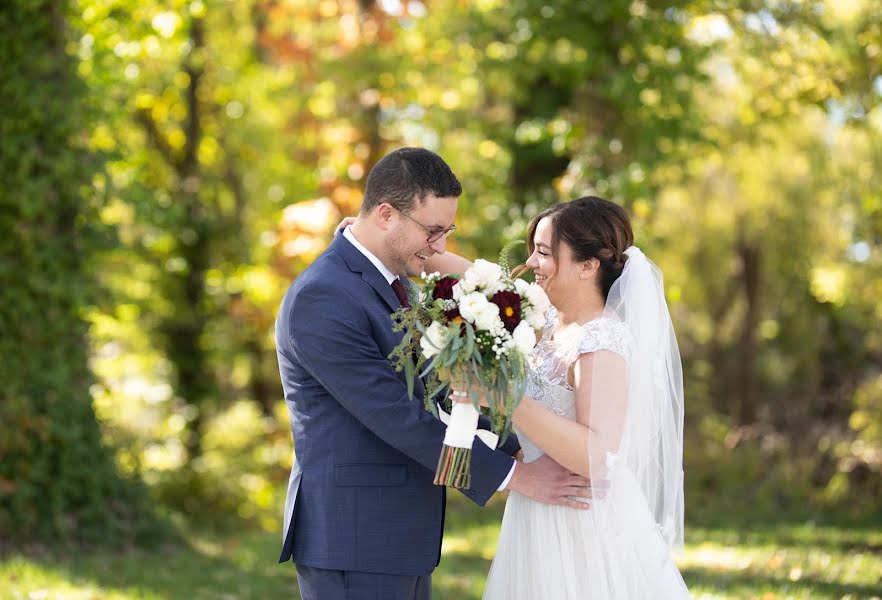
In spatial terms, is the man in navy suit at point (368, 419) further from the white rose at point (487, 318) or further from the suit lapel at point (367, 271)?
the white rose at point (487, 318)

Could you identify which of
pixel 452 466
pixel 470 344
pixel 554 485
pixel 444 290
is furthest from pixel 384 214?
pixel 554 485

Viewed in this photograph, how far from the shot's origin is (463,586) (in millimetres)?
6789

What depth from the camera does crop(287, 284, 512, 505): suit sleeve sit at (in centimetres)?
319

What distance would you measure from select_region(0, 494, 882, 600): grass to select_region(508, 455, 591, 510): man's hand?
298cm

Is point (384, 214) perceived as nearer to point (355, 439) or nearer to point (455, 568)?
point (355, 439)

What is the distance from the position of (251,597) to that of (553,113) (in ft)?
23.4

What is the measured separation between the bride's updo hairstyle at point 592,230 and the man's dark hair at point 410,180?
473 mm

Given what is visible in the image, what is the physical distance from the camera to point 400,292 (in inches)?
141

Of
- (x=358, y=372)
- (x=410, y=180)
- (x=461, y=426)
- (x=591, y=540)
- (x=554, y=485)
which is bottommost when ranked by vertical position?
(x=591, y=540)

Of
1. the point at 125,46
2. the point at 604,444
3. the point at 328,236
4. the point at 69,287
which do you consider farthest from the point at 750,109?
the point at 604,444

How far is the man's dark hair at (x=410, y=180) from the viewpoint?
135 inches

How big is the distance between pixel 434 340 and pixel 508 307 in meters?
0.26

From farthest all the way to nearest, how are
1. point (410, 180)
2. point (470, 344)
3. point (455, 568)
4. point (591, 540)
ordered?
1. point (455, 568)
2. point (591, 540)
3. point (410, 180)
4. point (470, 344)

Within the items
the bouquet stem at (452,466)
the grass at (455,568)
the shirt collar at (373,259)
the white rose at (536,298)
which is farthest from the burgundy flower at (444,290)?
the grass at (455,568)
